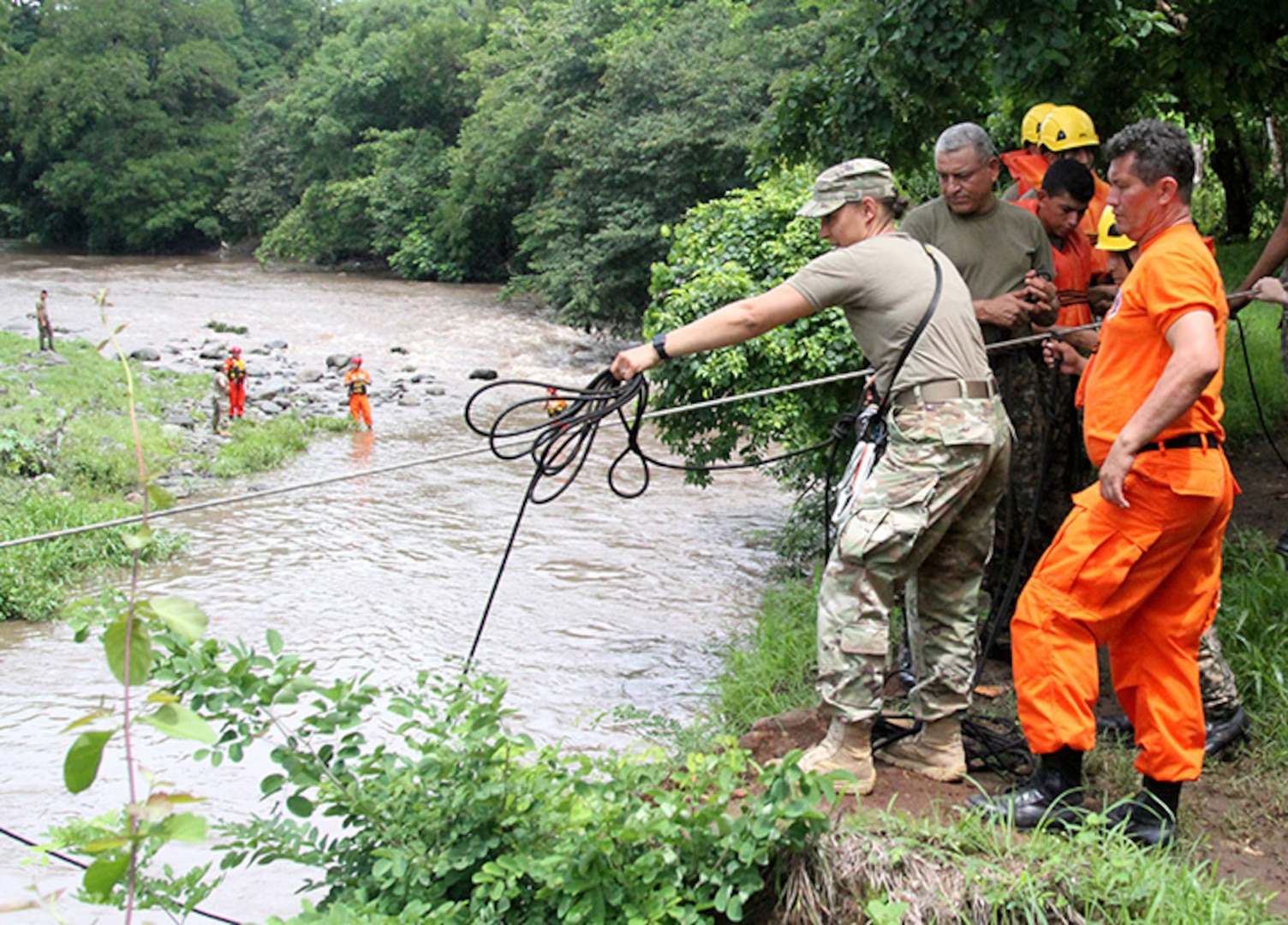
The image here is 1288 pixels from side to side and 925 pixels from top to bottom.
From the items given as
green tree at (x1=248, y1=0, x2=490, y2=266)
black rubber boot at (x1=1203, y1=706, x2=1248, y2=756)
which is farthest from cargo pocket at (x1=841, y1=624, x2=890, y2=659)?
green tree at (x1=248, y1=0, x2=490, y2=266)

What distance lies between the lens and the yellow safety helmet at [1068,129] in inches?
203

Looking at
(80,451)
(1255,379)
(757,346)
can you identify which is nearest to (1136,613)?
(757,346)

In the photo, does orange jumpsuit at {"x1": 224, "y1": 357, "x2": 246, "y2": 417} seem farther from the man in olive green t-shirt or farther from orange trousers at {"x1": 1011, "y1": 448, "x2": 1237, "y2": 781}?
orange trousers at {"x1": 1011, "y1": 448, "x2": 1237, "y2": 781}

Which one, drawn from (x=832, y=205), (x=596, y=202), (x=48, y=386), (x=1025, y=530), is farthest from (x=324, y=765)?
(x=596, y=202)

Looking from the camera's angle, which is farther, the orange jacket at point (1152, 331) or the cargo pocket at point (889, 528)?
the cargo pocket at point (889, 528)

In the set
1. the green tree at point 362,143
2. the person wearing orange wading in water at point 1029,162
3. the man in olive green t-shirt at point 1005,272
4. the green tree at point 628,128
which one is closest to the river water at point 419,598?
the man in olive green t-shirt at point 1005,272

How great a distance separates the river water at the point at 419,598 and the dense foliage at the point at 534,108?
11.3 feet

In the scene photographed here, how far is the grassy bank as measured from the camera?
11.0 m

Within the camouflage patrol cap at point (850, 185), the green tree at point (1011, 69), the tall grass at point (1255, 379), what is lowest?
the tall grass at point (1255, 379)

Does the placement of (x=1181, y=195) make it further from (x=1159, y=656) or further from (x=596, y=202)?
(x=596, y=202)

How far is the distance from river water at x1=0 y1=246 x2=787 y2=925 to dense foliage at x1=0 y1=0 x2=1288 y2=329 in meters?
3.45

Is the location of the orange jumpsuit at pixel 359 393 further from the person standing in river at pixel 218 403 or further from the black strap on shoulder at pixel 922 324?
the black strap on shoulder at pixel 922 324

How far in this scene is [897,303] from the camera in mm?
3771

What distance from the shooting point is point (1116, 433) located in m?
3.46
